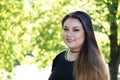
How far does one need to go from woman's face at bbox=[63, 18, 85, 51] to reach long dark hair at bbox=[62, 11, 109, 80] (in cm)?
4

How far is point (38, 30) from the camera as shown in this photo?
13.0 m

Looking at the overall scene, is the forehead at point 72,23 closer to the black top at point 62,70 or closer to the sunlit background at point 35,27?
the black top at point 62,70

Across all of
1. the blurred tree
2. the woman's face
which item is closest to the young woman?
the woman's face

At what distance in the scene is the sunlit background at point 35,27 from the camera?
12320 mm

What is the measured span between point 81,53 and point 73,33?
22 centimetres

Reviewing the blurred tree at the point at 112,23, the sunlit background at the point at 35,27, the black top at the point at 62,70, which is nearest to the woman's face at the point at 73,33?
the black top at the point at 62,70

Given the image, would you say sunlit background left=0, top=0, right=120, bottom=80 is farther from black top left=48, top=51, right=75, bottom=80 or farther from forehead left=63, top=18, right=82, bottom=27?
forehead left=63, top=18, right=82, bottom=27

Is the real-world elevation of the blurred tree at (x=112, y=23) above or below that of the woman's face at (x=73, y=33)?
below

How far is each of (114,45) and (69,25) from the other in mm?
9538

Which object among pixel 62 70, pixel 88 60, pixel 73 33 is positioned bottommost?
pixel 62 70

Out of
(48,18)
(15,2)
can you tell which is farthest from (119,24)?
(15,2)

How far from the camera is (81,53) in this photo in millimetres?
3842

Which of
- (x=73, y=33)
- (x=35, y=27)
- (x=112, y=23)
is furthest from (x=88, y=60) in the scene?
(x=35, y=27)

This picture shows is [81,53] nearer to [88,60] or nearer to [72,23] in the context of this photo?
[88,60]
